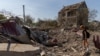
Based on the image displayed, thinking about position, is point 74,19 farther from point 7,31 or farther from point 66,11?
point 7,31

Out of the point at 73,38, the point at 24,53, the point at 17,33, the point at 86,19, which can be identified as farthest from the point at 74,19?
the point at 24,53

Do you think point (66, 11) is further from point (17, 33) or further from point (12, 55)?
point (12, 55)

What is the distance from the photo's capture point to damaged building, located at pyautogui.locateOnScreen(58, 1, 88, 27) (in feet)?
145

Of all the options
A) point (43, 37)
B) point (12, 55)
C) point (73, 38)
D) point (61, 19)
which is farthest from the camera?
point (61, 19)

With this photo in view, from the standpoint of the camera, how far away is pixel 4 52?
593cm

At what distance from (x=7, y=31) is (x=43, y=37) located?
500 cm

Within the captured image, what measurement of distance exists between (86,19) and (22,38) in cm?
3183

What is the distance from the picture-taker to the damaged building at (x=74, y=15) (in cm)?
4424

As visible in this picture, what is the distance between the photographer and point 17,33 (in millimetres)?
13172

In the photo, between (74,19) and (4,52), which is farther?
(74,19)

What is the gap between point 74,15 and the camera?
1953 inches

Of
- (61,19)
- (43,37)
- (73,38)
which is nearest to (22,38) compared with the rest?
(43,37)

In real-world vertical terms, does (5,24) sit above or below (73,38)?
above

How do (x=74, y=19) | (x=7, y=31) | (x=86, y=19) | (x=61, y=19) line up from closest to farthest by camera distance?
1. (x=7, y=31)
2. (x=86, y=19)
3. (x=74, y=19)
4. (x=61, y=19)
